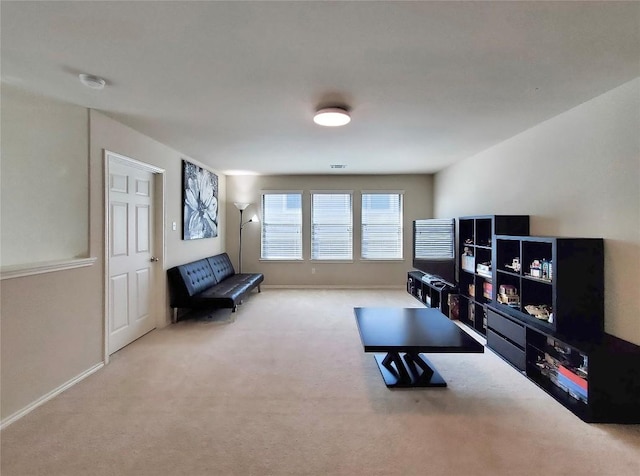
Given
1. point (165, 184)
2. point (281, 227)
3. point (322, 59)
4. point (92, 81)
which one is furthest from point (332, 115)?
point (281, 227)

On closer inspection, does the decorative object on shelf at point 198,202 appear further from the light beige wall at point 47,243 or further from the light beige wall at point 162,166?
the light beige wall at point 47,243

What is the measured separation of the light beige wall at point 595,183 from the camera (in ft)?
6.89

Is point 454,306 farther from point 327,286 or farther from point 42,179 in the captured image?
point 42,179

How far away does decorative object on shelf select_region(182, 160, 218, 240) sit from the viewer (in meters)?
4.32

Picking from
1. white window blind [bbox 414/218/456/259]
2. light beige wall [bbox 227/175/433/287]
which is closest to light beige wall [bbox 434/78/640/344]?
white window blind [bbox 414/218/456/259]

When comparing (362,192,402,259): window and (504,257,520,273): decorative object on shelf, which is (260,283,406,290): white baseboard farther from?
(504,257,520,273): decorative object on shelf

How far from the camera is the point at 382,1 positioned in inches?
53.0

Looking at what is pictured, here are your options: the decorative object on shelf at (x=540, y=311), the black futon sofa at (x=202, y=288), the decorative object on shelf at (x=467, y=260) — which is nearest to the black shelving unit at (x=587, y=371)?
the decorative object on shelf at (x=540, y=311)

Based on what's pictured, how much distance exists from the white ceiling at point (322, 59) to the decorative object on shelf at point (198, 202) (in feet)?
4.38

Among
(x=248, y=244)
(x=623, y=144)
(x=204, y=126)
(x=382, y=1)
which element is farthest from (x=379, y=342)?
(x=248, y=244)

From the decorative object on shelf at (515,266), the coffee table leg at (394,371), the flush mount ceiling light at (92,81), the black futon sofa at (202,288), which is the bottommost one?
the coffee table leg at (394,371)

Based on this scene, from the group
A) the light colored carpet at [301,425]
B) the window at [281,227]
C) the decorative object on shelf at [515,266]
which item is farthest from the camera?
the window at [281,227]

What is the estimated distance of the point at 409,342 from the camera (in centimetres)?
226

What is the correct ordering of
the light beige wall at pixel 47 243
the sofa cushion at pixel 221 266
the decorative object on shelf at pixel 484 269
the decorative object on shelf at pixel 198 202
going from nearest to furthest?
the light beige wall at pixel 47 243, the decorative object on shelf at pixel 484 269, the decorative object on shelf at pixel 198 202, the sofa cushion at pixel 221 266
